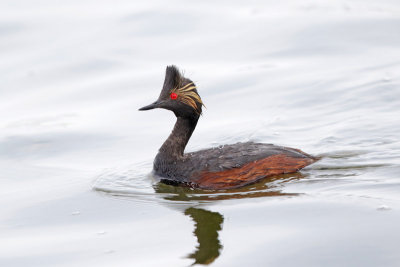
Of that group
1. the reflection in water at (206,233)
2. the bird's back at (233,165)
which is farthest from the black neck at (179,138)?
the reflection in water at (206,233)

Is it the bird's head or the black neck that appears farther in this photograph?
the black neck

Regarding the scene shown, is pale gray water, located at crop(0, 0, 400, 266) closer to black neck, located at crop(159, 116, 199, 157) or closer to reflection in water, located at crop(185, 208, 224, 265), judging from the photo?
reflection in water, located at crop(185, 208, 224, 265)

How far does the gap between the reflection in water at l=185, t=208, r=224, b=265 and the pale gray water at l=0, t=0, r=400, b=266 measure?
0.02 m

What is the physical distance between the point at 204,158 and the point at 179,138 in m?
0.62

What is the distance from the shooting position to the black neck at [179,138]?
33.9ft

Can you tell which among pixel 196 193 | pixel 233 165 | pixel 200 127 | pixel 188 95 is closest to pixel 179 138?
pixel 188 95

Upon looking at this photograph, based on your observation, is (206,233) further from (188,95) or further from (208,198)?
(188,95)

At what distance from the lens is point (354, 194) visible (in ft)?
28.8

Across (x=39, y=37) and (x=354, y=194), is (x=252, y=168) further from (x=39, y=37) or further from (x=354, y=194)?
(x=39, y=37)

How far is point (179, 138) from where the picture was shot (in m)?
10.4

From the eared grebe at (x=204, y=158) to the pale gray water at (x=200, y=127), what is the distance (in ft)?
0.66

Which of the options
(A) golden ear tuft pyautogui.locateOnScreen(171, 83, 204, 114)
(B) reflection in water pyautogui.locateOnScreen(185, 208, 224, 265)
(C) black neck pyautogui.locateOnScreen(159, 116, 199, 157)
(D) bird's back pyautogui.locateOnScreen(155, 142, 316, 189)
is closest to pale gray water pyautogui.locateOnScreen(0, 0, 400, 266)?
(B) reflection in water pyautogui.locateOnScreen(185, 208, 224, 265)

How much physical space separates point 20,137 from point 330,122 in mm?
4760

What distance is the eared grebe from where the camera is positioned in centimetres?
963
